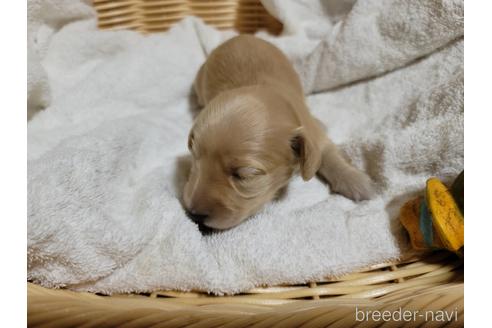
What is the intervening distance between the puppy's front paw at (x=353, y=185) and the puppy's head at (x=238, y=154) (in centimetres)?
36

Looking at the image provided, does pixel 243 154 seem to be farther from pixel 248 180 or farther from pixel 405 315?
pixel 405 315

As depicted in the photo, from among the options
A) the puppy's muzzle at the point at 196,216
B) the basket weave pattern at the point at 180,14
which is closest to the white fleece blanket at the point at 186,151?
the puppy's muzzle at the point at 196,216

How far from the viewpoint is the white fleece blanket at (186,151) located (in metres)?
1.66

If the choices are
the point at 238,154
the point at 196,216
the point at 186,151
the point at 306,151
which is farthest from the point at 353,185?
the point at 186,151

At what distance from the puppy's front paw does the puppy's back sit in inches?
20.4

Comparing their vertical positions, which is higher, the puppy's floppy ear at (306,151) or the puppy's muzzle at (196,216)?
the puppy's floppy ear at (306,151)

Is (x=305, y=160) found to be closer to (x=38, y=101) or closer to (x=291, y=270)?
(x=291, y=270)

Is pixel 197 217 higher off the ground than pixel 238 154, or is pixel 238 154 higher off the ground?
pixel 238 154

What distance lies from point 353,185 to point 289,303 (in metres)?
0.78

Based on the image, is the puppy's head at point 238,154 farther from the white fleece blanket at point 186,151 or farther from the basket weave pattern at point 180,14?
the basket weave pattern at point 180,14

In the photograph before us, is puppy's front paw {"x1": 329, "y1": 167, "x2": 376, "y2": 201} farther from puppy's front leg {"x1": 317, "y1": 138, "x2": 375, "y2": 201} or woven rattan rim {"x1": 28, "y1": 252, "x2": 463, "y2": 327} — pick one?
woven rattan rim {"x1": 28, "y1": 252, "x2": 463, "y2": 327}

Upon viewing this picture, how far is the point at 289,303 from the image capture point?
1.50 metres

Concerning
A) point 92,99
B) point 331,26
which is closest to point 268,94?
point 92,99

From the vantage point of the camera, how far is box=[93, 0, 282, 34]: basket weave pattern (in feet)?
9.88
